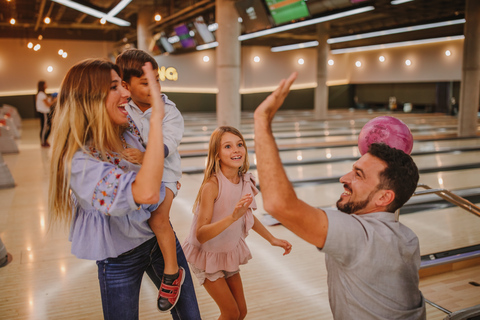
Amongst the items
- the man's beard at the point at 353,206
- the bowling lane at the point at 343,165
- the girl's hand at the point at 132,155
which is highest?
the girl's hand at the point at 132,155

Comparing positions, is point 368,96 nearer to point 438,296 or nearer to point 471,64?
point 471,64

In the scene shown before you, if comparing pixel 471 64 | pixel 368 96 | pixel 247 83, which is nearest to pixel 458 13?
pixel 471 64

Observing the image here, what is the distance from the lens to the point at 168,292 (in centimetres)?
170

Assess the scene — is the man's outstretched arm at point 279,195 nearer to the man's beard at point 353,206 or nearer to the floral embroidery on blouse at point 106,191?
the man's beard at point 353,206

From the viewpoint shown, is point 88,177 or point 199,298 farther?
point 199,298

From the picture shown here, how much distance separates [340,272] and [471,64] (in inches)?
482

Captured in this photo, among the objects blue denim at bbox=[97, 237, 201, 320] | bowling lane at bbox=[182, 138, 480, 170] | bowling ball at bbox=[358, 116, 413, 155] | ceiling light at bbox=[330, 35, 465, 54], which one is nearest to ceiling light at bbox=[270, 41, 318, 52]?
ceiling light at bbox=[330, 35, 465, 54]

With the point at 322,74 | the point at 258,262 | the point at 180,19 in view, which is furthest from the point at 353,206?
the point at 322,74

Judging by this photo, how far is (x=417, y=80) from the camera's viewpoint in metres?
22.0

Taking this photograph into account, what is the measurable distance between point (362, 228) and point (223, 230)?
2.90 feet

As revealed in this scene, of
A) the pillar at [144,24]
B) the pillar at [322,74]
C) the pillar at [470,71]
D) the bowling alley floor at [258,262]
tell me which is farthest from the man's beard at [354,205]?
the pillar at [322,74]

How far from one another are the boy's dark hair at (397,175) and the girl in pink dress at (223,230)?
84cm

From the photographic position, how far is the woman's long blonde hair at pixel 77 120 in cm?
143

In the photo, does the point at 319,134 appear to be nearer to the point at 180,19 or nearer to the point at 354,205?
the point at 180,19
